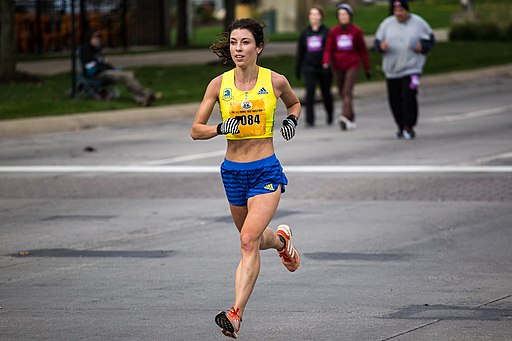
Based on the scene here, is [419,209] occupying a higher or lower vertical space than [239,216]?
lower

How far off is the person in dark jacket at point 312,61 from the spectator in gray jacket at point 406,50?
2.41 m

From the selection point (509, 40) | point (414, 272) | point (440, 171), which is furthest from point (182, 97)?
Result: point (509, 40)

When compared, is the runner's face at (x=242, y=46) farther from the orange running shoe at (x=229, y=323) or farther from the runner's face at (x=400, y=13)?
the runner's face at (x=400, y=13)

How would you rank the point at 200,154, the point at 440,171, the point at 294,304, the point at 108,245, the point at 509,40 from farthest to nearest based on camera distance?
the point at 509,40 < the point at 200,154 < the point at 440,171 < the point at 108,245 < the point at 294,304

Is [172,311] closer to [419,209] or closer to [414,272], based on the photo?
[414,272]

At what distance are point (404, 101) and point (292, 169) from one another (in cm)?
364

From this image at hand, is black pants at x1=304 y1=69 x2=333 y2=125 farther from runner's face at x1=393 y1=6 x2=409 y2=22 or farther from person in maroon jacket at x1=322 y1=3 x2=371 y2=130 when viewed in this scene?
runner's face at x1=393 y1=6 x2=409 y2=22

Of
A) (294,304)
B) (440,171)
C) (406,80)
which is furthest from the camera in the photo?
(406,80)

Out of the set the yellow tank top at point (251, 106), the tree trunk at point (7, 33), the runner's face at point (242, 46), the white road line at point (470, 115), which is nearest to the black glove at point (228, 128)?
the yellow tank top at point (251, 106)

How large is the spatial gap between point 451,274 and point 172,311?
92.6 inches

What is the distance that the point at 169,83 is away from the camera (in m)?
28.5

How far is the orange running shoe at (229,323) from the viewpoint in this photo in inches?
273

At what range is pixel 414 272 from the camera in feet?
31.2

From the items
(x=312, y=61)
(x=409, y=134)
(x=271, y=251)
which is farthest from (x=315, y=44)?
(x=271, y=251)
